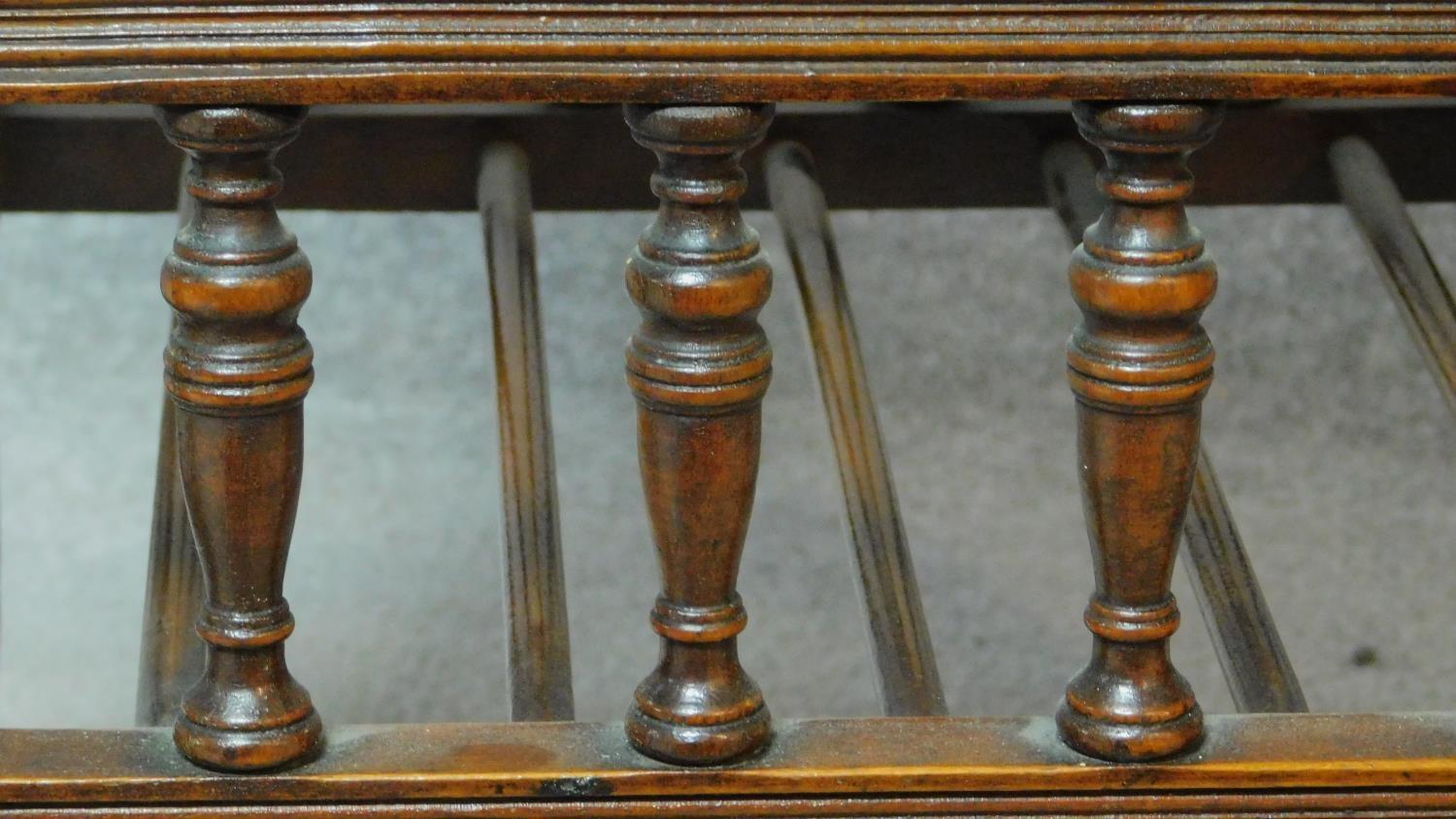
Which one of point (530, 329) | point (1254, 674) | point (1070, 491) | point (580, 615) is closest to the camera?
point (1254, 674)

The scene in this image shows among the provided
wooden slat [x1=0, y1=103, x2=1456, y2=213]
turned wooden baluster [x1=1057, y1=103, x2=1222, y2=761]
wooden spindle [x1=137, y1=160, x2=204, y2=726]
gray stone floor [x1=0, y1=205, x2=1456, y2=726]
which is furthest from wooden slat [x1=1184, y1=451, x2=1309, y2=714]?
gray stone floor [x1=0, y1=205, x2=1456, y2=726]

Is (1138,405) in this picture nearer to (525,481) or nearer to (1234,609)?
(1234,609)

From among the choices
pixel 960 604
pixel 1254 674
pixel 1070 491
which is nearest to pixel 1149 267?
pixel 1254 674

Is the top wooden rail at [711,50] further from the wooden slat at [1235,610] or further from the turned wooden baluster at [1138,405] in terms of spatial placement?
the wooden slat at [1235,610]

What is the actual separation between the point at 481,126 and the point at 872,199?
281 mm

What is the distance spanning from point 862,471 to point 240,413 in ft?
1.30

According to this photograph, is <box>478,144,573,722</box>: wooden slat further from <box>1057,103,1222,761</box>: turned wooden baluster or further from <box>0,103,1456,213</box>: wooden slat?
<box>1057,103,1222,761</box>: turned wooden baluster

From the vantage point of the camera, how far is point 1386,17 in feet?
2.53

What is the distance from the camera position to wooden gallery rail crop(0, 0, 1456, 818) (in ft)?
2.47

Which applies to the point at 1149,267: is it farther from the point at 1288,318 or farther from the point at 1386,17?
the point at 1288,318

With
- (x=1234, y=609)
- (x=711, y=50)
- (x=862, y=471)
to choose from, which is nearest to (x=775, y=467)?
(x=862, y=471)

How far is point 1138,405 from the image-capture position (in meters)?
0.81

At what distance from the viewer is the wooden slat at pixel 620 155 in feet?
4.54

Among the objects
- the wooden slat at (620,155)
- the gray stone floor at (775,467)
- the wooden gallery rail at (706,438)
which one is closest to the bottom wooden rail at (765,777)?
the wooden gallery rail at (706,438)
